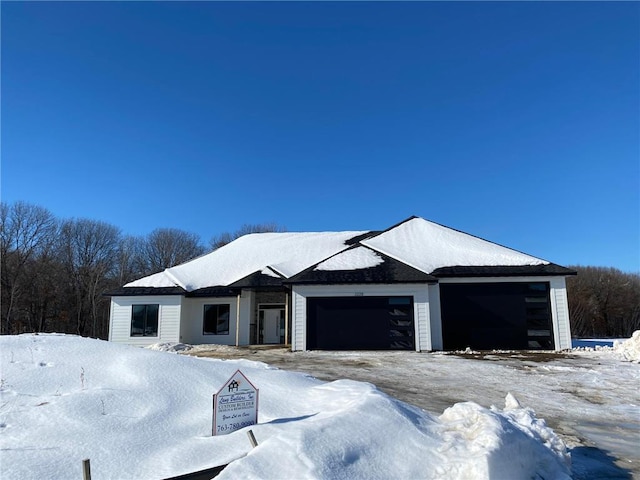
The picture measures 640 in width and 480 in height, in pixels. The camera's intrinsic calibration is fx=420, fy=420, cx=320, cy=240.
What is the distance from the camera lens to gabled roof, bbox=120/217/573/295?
17.6m

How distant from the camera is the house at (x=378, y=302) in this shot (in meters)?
16.9

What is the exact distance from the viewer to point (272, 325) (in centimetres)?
2141

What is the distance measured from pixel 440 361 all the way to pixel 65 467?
11395mm

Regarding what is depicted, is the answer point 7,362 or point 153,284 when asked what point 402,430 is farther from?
point 153,284

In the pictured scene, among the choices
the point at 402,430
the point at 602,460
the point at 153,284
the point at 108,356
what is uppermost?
the point at 153,284

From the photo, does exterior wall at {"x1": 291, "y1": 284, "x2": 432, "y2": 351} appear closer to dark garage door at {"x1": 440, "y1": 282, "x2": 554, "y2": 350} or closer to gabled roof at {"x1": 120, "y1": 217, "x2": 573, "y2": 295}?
gabled roof at {"x1": 120, "y1": 217, "x2": 573, "y2": 295}

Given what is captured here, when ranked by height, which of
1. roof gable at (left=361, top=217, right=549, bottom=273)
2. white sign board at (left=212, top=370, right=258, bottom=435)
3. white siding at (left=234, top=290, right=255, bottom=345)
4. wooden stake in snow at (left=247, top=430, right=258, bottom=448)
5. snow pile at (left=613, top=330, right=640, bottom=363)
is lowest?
snow pile at (left=613, top=330, right=640, bottom=363)

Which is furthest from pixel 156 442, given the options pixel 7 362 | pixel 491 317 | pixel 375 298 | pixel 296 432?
pixel 491 317

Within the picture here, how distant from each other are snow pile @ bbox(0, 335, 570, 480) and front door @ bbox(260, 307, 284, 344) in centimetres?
1590

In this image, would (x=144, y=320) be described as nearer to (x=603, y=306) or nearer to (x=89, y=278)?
(x=89, y=278)

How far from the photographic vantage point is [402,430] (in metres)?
4.13

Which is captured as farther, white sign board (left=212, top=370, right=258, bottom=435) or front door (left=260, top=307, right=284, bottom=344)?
front door (left=260, top=307, right=284, bottom=344)

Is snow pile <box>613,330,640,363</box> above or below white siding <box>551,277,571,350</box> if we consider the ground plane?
below

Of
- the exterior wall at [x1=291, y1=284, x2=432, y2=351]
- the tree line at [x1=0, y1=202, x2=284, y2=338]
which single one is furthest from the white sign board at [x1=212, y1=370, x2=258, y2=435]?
the tree line at [x1=0, y1=202, x2=284, y2=338]
